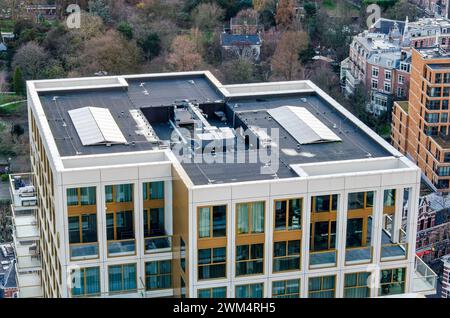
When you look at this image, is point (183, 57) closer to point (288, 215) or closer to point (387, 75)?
point (387, 75)

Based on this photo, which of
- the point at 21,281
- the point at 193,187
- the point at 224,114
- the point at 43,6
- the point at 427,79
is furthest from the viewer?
the point at 43,6

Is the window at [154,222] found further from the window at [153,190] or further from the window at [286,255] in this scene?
the window at [286,255]

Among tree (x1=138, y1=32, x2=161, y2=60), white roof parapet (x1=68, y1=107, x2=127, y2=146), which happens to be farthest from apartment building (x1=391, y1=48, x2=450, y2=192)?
white roof parapet (x1=68, y1=107, x2=127, y2=146)

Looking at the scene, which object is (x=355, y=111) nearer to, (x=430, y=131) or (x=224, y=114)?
(x=430, y=131)

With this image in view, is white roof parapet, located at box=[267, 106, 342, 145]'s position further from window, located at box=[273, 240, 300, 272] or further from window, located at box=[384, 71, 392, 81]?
window, located at box=[384, 71, 392, 81]

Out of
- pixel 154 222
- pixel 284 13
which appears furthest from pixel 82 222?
pixel 284 13

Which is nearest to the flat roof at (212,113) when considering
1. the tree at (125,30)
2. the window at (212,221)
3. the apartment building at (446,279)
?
the window at (212,221)
